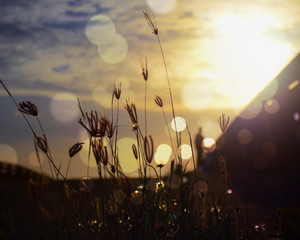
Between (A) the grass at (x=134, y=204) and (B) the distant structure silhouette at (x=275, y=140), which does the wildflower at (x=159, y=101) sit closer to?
(A) the grass at (x=134, y=204)

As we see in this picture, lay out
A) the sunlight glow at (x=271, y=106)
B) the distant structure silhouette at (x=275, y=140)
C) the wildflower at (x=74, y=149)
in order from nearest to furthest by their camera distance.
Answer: the wildflower at (x=74, y=149) → the distant structure silhouette at (x=275, y=140) → the sunlight glow at (x=271, y=106)

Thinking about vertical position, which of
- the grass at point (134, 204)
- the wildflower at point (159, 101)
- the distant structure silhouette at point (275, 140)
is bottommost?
the grass at point (134, 204)

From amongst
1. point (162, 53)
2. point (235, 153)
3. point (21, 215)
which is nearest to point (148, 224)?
point (162, 53)

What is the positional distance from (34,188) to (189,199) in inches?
39.8

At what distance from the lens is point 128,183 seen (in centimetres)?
226

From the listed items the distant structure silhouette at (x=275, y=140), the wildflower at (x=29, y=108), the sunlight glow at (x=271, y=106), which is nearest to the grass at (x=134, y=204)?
the wildflower at (x=29, y=108)

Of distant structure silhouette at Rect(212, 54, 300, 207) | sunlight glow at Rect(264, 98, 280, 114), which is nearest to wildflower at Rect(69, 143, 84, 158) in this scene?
distant structure silhouette at Rect(212, 54, 300, 207)

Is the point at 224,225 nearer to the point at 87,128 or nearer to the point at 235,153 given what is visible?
the point at 87,128

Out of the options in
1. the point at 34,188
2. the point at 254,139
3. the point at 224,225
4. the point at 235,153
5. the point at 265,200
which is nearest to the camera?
the point at 34,188

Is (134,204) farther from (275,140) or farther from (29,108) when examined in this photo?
(275,140)

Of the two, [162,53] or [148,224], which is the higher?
[162,53]

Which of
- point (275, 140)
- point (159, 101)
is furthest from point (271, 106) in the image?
point (159, 101)

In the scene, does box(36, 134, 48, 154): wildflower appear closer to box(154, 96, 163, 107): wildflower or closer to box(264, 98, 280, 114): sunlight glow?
box(154, 96, 163, 107): wildflower

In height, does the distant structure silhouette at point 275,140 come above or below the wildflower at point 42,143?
above
